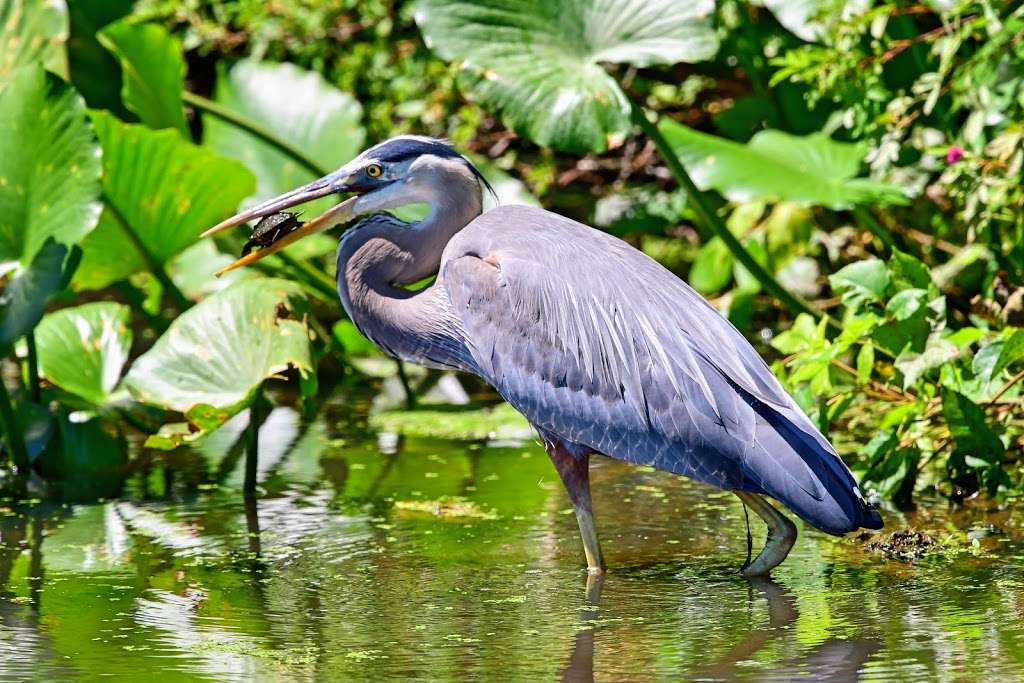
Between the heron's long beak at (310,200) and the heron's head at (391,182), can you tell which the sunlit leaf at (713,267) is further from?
the heron's long beak at (310,200)

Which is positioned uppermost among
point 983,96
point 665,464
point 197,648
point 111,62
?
point 111,62

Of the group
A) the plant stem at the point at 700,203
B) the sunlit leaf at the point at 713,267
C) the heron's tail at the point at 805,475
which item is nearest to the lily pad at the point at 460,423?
the plant stem at the point at 700,203

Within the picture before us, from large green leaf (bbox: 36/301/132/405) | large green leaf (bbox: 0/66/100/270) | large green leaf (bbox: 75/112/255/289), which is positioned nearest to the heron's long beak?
large green leaf (bbox: 0/66/100/270)

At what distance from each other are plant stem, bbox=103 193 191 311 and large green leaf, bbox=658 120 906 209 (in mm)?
2110

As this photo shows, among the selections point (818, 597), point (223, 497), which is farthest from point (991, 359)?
point (223, 497)

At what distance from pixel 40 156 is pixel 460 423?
2053mm

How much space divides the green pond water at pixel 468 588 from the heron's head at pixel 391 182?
975 mm

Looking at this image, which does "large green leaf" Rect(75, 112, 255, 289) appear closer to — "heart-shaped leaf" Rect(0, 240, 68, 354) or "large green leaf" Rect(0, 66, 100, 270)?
"large green leaf" Rect(0, 66, 100, 270)

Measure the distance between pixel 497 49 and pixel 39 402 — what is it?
7.09 feet

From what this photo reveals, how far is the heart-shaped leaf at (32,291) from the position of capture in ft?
16.9

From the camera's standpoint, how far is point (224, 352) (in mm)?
5012

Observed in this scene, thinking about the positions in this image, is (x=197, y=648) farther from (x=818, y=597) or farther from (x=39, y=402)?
(x=39, y=402)

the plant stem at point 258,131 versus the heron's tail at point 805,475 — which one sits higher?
the plant stem at point 258,131

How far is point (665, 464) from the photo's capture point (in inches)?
161
